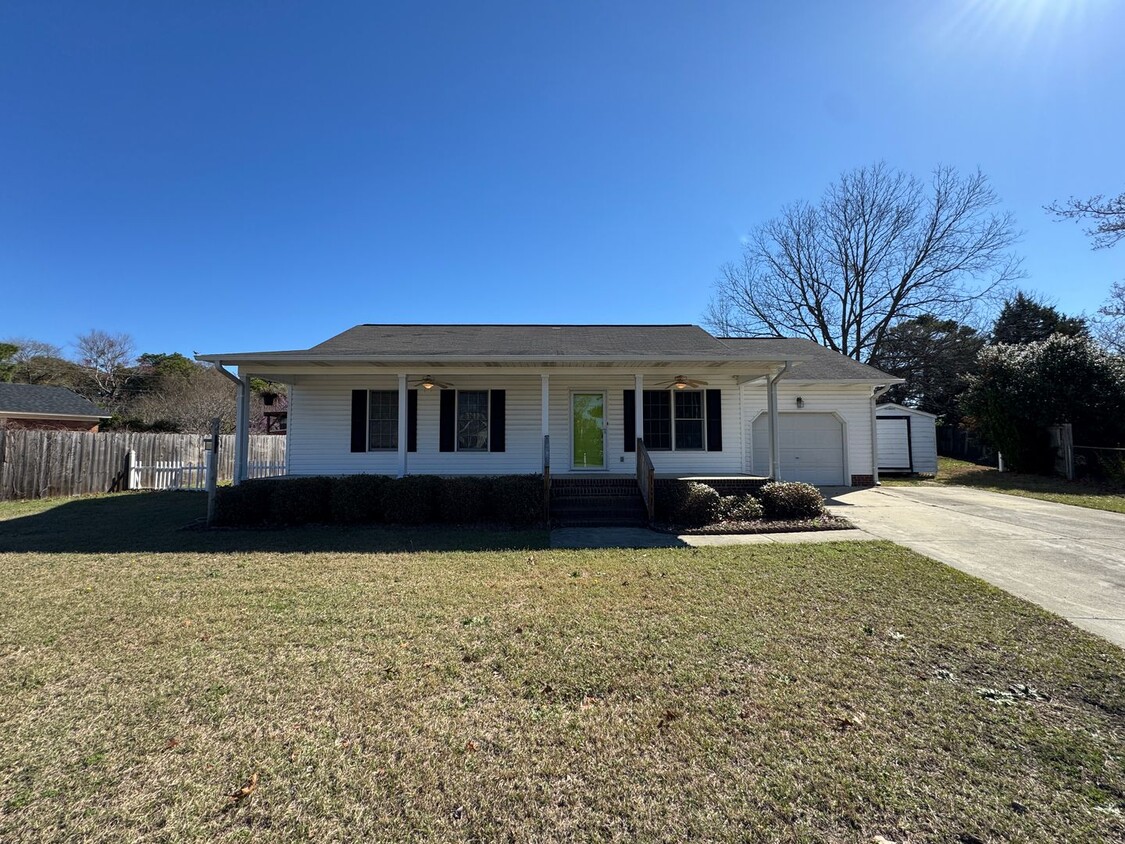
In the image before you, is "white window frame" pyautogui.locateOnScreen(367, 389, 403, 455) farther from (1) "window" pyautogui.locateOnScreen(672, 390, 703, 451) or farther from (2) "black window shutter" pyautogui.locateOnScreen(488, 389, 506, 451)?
(1) "window" pyautogui.locateOnScreen(672, 390, 703, 451)

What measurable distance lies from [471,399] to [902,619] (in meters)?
9.26

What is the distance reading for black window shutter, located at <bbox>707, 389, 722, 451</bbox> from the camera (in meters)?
11.9

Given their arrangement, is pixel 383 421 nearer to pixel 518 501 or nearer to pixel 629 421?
pixel 518 501

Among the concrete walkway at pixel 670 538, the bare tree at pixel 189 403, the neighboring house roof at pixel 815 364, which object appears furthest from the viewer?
the bare tree at pixel 189 403

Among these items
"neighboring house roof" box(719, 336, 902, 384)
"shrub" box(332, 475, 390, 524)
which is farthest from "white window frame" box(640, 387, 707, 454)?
"shrub" box(332, 475, 390, 524)

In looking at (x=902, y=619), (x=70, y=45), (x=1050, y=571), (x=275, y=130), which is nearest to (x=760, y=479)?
(x=1050, y=571)

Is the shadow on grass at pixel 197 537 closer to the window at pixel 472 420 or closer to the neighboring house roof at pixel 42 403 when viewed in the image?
the window at pixel 472 420

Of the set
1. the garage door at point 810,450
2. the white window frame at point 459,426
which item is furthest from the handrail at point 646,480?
the garage door at point 810,450

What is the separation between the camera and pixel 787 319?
29.5 metres

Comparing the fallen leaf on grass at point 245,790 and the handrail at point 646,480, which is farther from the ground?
the handrail at point 646,480

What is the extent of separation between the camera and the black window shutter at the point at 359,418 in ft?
38.1

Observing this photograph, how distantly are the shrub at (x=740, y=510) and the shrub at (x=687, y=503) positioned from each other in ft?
0.75

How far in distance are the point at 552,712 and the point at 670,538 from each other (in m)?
5.31

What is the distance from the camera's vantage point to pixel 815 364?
1459 cm
